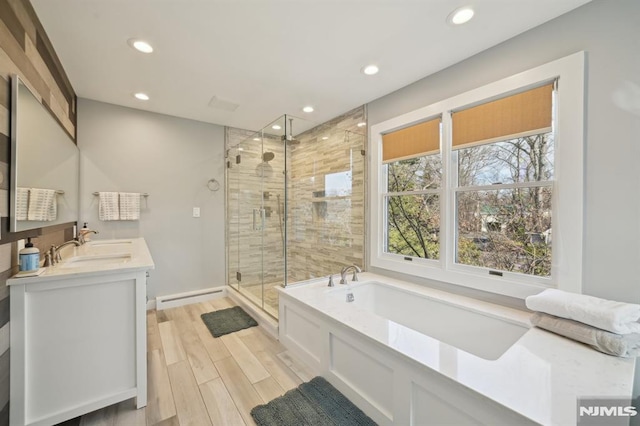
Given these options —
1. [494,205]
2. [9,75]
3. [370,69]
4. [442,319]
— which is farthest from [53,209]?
[494,205]

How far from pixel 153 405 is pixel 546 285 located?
107 inches

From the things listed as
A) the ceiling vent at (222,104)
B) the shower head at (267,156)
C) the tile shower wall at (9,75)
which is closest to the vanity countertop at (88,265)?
the tile shower wall at (9,75)

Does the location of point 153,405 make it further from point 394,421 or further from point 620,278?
point 620,278

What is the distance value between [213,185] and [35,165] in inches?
84.6

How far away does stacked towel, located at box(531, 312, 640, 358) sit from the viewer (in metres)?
1.23

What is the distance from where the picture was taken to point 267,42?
6.25 ft

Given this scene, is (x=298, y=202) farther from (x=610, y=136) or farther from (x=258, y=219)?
(x=610, y=136)

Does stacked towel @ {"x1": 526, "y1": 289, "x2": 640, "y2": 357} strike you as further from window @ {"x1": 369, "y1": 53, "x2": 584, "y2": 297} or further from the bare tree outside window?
the bare tree outside window

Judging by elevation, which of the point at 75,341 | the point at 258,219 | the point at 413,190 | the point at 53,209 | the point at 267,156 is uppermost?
the point at 267,156

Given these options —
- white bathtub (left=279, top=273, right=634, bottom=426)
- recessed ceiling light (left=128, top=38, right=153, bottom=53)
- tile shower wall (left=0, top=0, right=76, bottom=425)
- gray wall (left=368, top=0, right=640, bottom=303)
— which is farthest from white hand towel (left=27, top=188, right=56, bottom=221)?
gray wall (left=368, top=0, right=640, bottom=303)

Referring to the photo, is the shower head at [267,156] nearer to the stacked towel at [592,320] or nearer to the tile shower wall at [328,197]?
the tile shower wall at [328,197]

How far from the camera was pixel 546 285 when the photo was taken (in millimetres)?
1746

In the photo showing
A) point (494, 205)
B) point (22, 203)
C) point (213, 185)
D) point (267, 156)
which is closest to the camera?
point (22, 203)

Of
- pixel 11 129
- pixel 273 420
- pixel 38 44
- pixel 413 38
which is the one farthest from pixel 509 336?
pixel 38 44
